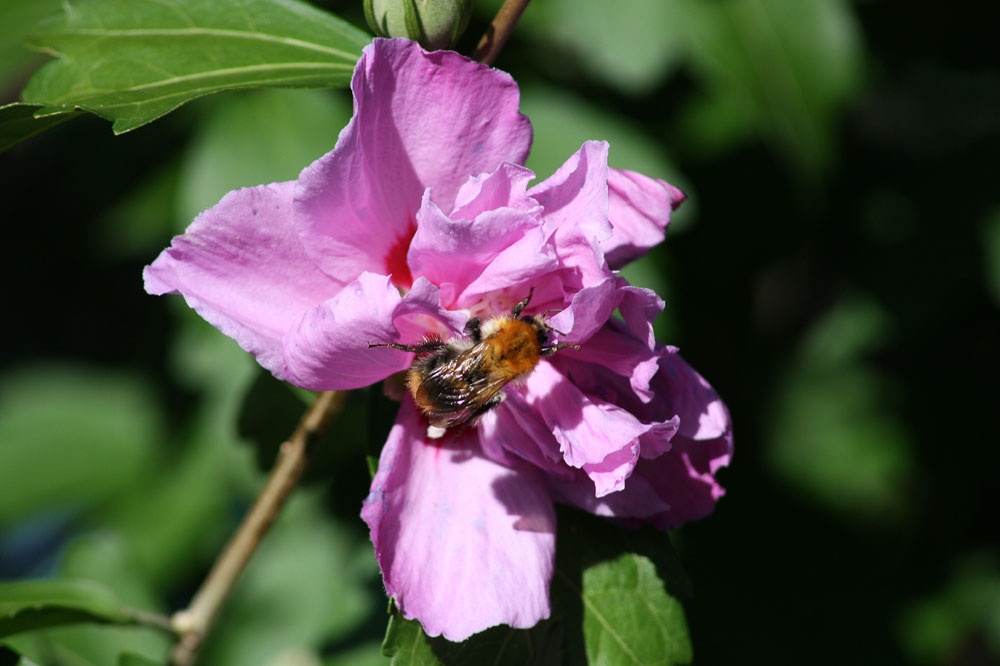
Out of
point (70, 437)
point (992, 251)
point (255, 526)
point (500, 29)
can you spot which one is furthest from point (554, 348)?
point (70, 437)

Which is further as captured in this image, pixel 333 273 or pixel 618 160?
pixel 618 160

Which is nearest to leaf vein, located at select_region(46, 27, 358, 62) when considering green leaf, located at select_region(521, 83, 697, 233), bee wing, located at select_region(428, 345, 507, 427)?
bee wing, located at select_region(428, 345, 507, 427)

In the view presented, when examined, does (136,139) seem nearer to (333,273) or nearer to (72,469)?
(72,469)

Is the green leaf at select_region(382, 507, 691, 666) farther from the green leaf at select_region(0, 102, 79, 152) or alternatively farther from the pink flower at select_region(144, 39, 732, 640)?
the green leaf at select_region(0, 102, 79, 152)

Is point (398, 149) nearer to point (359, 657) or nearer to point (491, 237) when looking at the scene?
point (491, 237)

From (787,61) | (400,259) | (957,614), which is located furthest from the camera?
(957,614)

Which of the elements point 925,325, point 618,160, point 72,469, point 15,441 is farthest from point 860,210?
point 15,441

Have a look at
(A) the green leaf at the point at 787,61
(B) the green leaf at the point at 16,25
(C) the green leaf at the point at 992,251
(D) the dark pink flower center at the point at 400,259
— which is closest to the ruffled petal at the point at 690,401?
(D) the dark pink flower center at the point at 400,259
